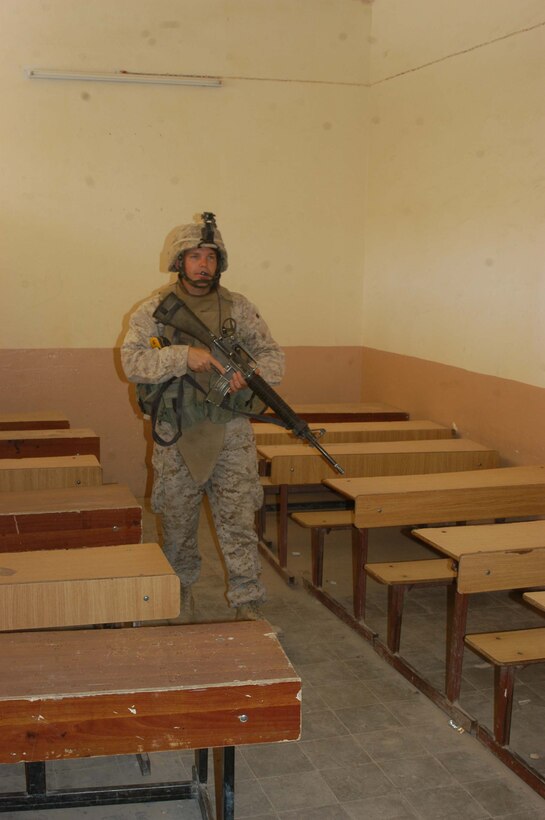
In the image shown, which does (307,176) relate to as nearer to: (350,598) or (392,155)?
(392,155)

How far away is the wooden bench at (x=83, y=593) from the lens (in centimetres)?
228

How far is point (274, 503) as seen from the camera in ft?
19.1

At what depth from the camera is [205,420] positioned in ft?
11.2

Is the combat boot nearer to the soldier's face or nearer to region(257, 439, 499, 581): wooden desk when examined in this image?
region(257, 439, 499, 581): wooden desk

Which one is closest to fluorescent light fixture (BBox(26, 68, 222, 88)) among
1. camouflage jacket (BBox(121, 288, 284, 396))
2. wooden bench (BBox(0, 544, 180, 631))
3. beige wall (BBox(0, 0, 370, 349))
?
beige wall (BBox(0, 0, 370, 349))

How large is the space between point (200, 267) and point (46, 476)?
107 cm

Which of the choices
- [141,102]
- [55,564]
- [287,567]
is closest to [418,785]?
[55,564]

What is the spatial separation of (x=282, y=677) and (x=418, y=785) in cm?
96

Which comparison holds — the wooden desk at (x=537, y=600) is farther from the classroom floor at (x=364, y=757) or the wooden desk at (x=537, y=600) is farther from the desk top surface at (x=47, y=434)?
the desk top surface at (x=47, y=434)

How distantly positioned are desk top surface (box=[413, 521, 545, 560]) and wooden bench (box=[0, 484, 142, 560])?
39.8 inches

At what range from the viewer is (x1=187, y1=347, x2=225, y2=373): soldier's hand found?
10.8ft

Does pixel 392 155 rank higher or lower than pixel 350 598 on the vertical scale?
higher

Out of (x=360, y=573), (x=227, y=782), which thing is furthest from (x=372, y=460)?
(x=227, y=782)

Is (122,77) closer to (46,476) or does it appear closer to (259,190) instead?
(259,190)
